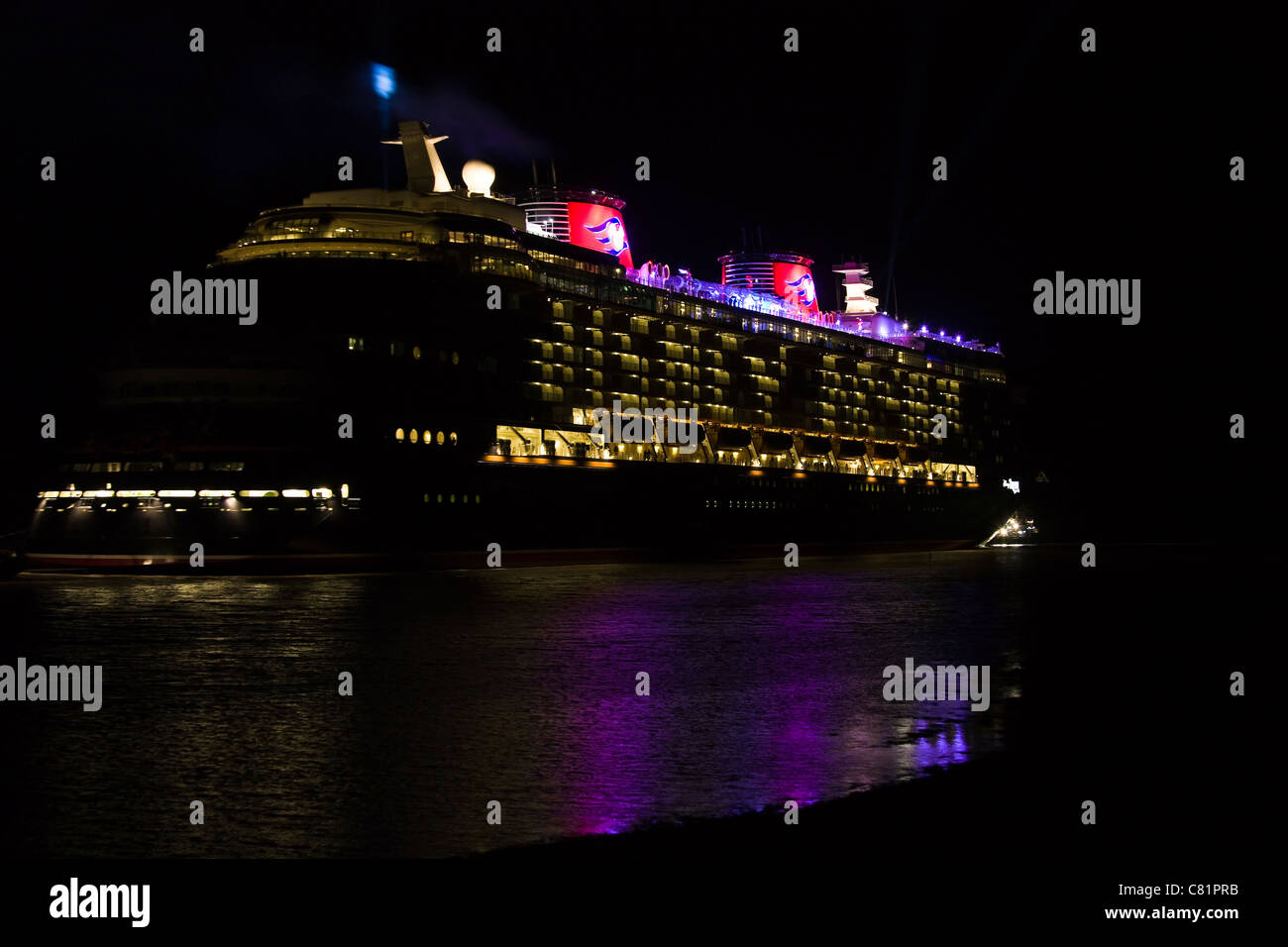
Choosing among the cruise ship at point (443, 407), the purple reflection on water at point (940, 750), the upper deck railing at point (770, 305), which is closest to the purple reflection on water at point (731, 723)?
the purple reflection on water at point (940, 750)

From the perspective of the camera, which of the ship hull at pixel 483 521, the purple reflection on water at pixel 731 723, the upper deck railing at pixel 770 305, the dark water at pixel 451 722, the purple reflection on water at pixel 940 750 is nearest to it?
the dark water at pixel 451 722

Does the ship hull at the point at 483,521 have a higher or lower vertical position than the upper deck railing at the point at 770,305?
lower

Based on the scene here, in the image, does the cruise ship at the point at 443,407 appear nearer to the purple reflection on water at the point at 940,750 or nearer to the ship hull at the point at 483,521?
the ship hull at the point at 483,521

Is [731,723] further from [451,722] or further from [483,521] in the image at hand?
[483,521]

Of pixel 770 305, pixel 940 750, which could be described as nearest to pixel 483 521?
pixel 770 305

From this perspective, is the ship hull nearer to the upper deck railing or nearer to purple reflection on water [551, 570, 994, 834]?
the upper deck railing

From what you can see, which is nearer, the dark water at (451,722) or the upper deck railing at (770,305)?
the dark water at (451,722)
